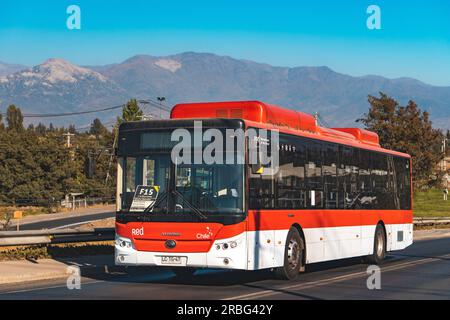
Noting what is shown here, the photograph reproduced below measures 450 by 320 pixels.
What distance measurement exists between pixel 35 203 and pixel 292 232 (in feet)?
252

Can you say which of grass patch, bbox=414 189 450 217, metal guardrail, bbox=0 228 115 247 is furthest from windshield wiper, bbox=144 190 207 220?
grass patch, bbox=414 189 450 217

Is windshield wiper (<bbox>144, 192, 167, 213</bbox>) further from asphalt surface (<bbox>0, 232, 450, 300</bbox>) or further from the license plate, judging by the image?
asphalt surface (<bbox>0, 232, 450, 300</bbox>)

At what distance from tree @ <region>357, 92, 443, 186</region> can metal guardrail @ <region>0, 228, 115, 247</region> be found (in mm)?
41882

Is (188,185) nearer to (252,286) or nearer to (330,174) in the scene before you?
(252,286)

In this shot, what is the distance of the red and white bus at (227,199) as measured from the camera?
53.2 feet

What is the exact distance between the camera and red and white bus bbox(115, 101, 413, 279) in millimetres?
16219

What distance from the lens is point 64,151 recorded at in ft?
312

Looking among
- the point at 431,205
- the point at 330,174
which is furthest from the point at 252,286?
the point at 431,205

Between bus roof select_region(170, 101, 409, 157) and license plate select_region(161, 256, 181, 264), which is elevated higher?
bus roof select_region(170, 101, 409, 157)

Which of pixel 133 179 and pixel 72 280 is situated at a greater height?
pixel 133 179

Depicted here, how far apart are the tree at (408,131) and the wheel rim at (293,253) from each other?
46.5 m

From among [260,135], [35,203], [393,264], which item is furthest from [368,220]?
[35,203]

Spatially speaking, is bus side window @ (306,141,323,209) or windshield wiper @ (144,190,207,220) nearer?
windshield wiper @ (144,190,207,220)
